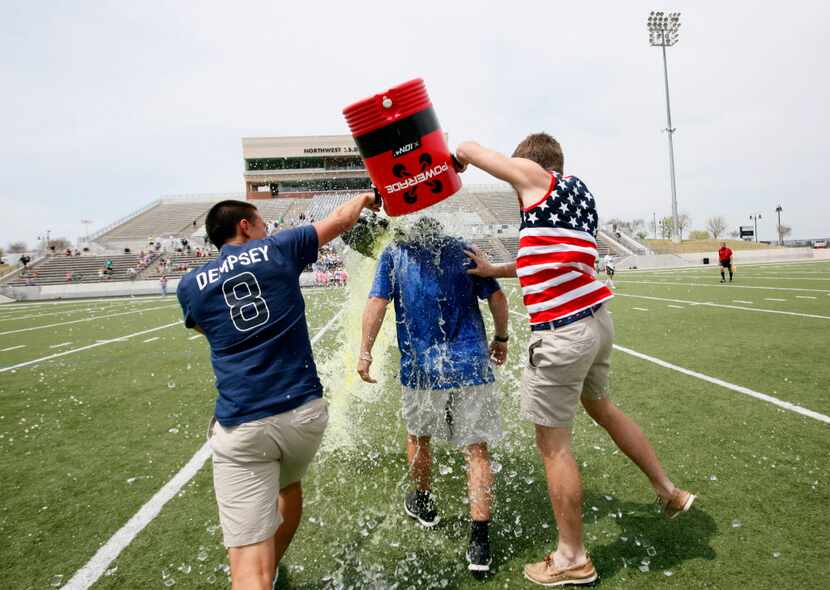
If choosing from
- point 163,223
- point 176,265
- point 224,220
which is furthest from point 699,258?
point 163,223

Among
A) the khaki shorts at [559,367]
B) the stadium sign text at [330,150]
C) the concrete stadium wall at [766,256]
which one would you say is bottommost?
the concrete stadium wall at [766,256]

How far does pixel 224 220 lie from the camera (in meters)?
2.29

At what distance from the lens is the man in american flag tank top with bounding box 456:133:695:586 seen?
2436 mm

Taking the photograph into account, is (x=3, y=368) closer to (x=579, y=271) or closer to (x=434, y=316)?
(x=434, y=316)

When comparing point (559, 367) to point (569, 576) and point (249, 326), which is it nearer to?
point (569, 576)

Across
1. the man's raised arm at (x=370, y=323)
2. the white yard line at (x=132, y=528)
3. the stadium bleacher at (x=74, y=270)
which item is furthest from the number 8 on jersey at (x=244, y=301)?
the stadium bleacher at (x=74, y=270)

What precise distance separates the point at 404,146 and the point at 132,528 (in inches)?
116

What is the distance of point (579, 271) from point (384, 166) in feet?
3.54

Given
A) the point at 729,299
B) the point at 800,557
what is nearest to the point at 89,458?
the point at 800,557

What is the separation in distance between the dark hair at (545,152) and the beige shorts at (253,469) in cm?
169

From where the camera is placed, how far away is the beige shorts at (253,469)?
1994 mm

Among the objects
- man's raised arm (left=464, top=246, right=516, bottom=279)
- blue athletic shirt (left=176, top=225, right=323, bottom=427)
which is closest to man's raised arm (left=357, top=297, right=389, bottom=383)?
man's raised arm (left=464, top=246, right=516, bottom=279)

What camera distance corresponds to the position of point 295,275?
7.38 feet

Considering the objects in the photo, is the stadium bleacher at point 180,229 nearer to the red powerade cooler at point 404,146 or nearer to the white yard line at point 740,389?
the white yard line at point 740,389
